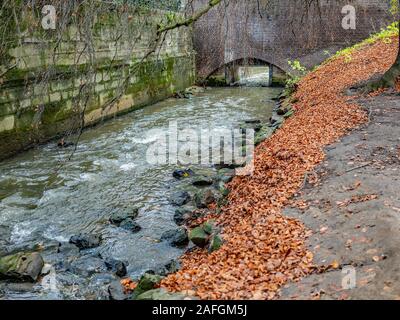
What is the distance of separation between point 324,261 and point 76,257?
11.3ft

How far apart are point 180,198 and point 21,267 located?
320 centimetres

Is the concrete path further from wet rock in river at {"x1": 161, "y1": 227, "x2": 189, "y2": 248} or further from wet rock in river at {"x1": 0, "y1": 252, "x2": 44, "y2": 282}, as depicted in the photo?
wet rock in river at {"x1": 0, "y1": 252, "x2": 44, "y2": 282}

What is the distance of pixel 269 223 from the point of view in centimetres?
532

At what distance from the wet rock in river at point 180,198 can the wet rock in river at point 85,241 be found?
69.8 inches

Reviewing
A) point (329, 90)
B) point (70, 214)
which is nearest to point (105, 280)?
point (70, 214)

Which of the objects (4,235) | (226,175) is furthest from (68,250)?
(226,175)

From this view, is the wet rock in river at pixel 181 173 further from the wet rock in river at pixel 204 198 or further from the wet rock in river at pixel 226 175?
the wet rock in river at pixel 204 198

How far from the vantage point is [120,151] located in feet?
36.4

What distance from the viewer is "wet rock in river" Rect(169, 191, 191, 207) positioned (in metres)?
7.84

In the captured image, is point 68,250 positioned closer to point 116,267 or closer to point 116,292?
point 116,267

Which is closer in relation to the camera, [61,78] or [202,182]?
[202,182]

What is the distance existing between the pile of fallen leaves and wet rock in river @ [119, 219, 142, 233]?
1334 millimetres

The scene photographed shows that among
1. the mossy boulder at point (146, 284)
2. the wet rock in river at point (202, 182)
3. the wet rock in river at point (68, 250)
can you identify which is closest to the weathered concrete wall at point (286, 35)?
the wet rock in river at point (202, 182)
